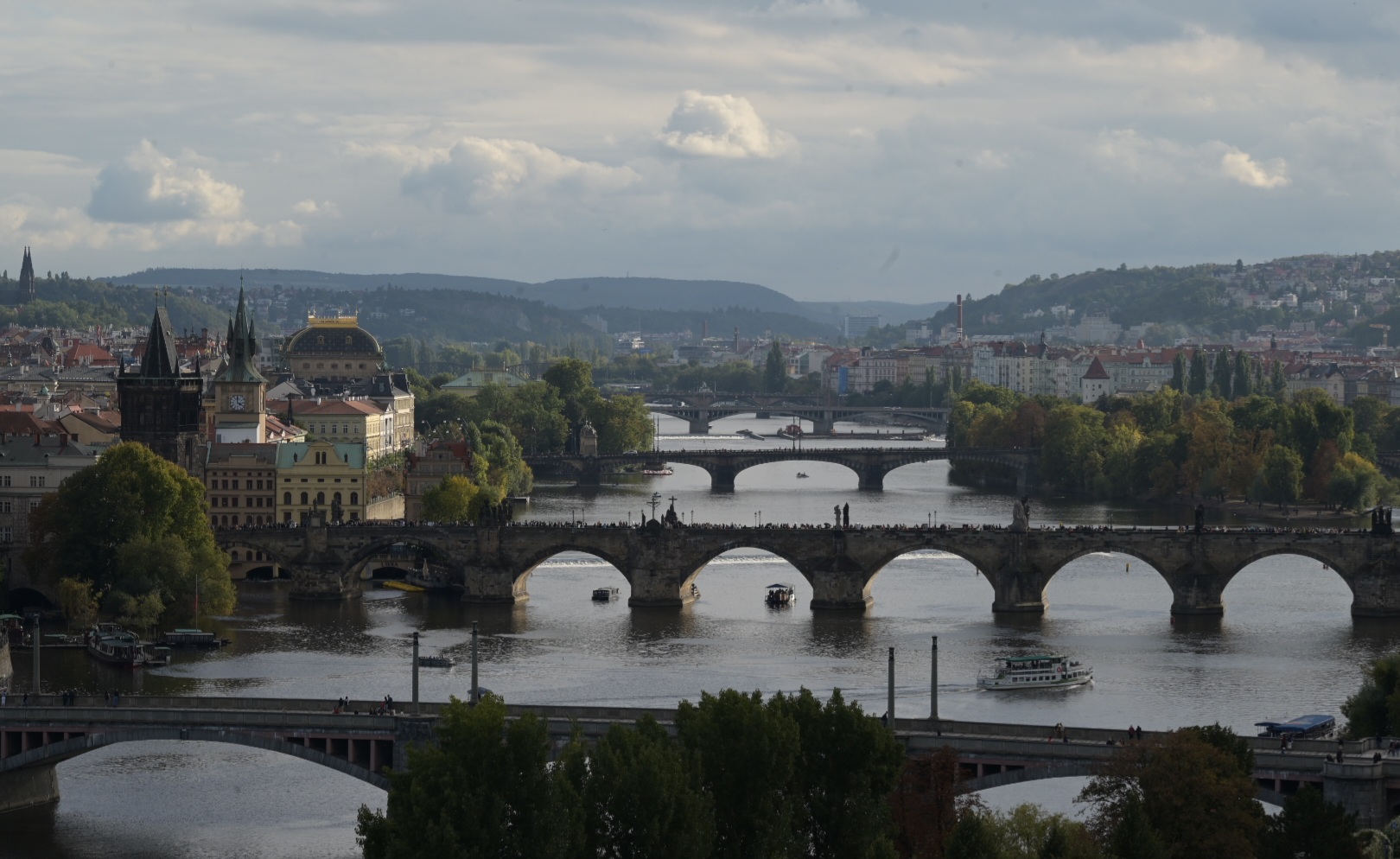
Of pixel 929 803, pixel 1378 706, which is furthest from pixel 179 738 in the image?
pixel 1378 706

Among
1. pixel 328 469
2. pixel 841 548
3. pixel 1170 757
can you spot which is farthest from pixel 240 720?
pixel 328 469

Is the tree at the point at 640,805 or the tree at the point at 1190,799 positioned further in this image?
the tree at the point at 1190,799

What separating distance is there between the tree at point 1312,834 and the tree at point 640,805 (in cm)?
889

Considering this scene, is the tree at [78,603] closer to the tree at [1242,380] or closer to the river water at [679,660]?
the river water at [679,660]

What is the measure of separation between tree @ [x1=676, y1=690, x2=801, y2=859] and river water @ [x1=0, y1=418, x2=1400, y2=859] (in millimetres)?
9610

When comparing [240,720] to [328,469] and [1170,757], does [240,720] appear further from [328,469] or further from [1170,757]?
[328,469]

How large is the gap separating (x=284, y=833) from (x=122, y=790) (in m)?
5.70

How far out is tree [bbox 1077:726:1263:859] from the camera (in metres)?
42.8

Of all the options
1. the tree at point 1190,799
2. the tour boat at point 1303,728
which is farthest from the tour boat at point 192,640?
the tree at point 1190,799

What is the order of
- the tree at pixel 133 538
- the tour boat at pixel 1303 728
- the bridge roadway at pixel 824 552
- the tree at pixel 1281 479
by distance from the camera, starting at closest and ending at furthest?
the tour boat at pixel 1303 728 → the tree at pixel 133 538 → the bridge roadway at pixel 824 552 → the tree at pixel 1281 479

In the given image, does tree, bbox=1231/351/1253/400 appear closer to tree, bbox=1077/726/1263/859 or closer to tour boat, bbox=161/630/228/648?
tour boat, bbox=161/630/228/648

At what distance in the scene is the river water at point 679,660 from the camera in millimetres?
54594

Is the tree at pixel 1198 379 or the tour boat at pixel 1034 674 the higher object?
the tree at pixel 1198 379

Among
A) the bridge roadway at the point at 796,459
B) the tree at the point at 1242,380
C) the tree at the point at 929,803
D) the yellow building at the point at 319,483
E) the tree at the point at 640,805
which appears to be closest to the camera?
the tree at the point at 640,805
